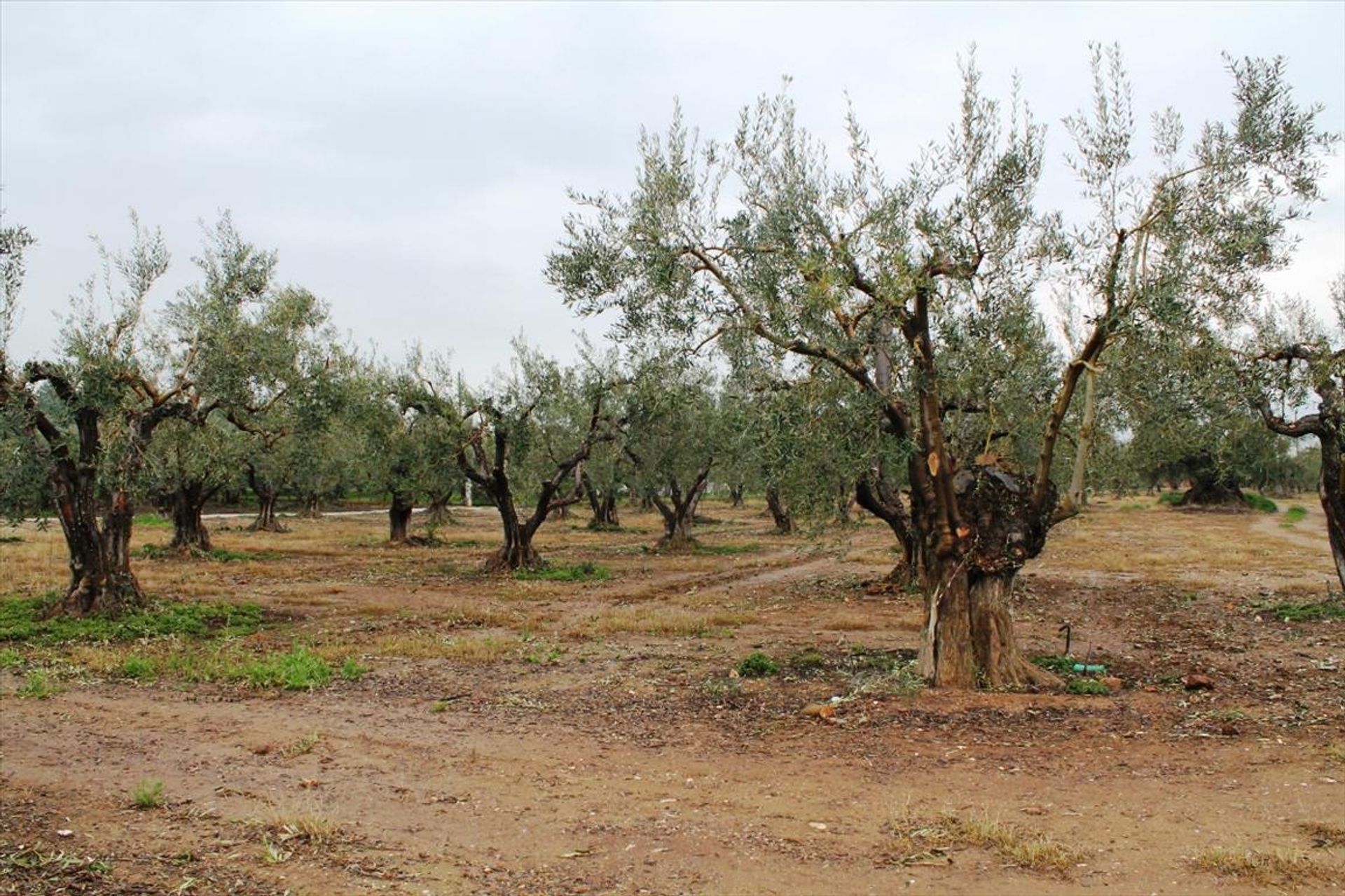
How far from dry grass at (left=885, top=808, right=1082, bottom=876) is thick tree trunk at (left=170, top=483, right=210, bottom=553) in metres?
33.0

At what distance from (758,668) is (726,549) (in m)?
25.9

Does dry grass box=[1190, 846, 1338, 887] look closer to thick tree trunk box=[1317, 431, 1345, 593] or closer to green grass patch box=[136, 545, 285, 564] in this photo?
thick tree trunk box=[1317, 431, 1345, 593]

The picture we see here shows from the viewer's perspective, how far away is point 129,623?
687 inches

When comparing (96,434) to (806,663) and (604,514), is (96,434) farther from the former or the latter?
(604,514)

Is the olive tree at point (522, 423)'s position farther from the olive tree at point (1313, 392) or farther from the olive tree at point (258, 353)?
the olive tree at point (1313, 392)

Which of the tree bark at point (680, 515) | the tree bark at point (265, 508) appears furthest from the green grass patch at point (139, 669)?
the tree bark at point (265, 508)

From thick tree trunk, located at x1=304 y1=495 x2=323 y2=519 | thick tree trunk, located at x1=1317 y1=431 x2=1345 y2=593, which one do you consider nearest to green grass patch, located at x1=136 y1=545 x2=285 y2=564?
thick tree trunk, located at x1=304 y1=495 x2=323 y2=519

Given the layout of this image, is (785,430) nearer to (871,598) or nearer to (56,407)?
Answer: (871,598)

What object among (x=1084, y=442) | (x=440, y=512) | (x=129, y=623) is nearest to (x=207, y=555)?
(x=129, y=623)

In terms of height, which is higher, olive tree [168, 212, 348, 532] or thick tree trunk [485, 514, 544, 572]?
olive tree [168, 212, 348, 532]

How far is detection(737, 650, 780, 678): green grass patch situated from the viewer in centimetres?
Answer: 1348

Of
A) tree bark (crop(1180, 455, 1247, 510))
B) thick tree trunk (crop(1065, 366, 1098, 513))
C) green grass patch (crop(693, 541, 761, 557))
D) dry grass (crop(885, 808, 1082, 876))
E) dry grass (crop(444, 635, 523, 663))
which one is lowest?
green grass patch (crop(693, 541, 761, 557))

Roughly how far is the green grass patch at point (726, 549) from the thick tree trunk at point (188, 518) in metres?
18.6

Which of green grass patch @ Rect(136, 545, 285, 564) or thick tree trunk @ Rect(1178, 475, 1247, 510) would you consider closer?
green grass patch @ Rect(136, 545, 285, 564)
